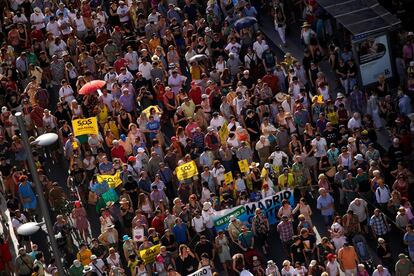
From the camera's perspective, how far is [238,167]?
3581 centimetres

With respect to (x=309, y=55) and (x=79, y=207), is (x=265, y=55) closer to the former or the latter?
(x=309, y=55)

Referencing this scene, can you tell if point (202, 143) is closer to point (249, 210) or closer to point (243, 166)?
point (243, 166)

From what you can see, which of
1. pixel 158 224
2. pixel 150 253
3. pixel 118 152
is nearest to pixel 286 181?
pixel 158 224

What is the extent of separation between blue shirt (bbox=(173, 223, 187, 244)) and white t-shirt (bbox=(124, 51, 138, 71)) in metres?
8.31

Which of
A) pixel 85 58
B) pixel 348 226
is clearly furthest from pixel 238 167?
pixel 85 58

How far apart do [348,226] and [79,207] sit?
22.9ft

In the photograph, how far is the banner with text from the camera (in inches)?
1319

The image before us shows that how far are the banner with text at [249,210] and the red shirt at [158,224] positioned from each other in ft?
4.37

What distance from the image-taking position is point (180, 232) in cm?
3325

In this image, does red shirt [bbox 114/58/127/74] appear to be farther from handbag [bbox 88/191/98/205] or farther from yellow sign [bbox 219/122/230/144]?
handbag [bbox 88/191/98/205]

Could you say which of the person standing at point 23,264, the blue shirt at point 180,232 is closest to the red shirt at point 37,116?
the person standing at point 23,264

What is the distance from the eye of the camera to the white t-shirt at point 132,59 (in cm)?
4009

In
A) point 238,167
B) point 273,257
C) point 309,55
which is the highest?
point 309,55

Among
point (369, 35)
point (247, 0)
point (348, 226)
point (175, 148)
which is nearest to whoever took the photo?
point (348, 226)
